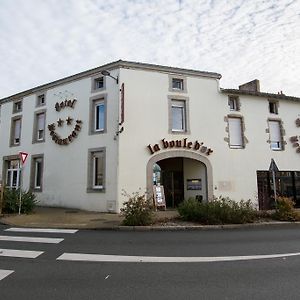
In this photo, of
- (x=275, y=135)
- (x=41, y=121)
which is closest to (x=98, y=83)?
(x=41, y=121)

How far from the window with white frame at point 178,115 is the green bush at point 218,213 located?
19.2 feet

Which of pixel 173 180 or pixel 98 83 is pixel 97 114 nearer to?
pixel 98 83

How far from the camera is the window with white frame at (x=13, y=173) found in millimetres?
19673

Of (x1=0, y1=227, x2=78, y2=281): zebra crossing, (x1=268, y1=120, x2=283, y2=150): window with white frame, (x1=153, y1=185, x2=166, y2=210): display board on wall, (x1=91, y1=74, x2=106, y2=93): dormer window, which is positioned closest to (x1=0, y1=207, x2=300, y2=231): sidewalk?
(x1=0, y1=227, x2=78, y2=281): zebra crossing

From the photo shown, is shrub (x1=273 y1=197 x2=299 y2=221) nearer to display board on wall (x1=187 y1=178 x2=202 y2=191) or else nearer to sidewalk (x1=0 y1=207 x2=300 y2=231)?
sidewalk (x1=0 y1=207 x2=300 y2=231)

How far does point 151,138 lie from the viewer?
15.9m

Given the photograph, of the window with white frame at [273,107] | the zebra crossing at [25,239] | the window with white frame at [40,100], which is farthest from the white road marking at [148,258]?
the window with white frame at [40,100]

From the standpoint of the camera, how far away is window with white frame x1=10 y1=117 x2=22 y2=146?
20.3 metres

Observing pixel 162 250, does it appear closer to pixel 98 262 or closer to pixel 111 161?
pixel 98 262

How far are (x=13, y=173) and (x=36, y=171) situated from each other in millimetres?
2336

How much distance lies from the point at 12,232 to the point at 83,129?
8.15 metres

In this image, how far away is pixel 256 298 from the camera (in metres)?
4.07

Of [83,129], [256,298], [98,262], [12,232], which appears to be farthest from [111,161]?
[256,298]

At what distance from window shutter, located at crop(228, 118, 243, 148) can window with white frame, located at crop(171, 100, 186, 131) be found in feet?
8.94
